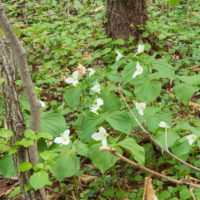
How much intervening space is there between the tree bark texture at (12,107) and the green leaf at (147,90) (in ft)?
2.85

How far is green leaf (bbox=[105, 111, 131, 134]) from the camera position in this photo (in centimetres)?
178

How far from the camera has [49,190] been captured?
2.22 metres

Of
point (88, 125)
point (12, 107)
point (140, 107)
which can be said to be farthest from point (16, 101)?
point (140, 107)

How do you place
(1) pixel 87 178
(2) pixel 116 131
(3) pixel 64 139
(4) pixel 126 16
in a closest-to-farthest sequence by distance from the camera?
1. (3) pixel 64 139
2. (1) pixel 87 178
3. (2) pixel 116 131
4. (4) pixel 126 16

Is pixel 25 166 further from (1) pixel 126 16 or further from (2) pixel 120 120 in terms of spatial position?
(1) pixel 126 16

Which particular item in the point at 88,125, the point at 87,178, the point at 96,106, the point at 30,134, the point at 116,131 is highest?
the point at 30,134

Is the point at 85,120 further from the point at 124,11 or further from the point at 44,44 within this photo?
the point at 44,44

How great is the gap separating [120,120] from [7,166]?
72 centimetres

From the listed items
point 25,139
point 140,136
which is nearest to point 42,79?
point 140,136

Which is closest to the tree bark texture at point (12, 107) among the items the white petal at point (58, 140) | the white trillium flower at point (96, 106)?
the white petal at point (58, 140)

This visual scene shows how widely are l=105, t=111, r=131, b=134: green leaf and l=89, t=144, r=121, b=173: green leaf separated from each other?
162 millimetres

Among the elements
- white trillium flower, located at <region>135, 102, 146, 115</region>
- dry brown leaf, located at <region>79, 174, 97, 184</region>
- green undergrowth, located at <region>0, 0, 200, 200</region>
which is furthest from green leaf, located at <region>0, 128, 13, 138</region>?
dry brown leaf, located at <region>79, 174, 97, 184</region>

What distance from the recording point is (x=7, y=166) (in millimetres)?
1641

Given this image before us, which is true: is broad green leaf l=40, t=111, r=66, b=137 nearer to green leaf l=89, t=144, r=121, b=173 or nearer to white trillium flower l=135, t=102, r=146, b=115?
green leaf l=89, t=144, r=121, b=173
